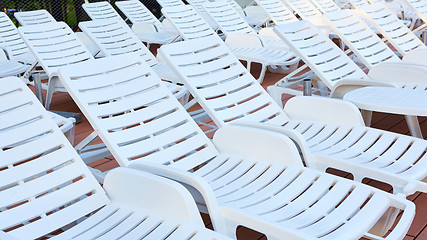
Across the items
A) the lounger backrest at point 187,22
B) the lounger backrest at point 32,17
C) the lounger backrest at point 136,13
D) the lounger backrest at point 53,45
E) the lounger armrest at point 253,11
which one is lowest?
the lounger armrest at point 253,11

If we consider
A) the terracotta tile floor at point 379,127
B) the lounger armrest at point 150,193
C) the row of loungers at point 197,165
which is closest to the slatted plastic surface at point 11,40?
the terracotta tile floor at point 379,127

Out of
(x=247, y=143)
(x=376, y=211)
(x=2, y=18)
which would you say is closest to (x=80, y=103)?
(x=247, y=143)

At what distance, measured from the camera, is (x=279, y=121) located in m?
3.11

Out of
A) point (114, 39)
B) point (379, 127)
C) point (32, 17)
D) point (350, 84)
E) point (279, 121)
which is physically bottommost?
point (379, 127)

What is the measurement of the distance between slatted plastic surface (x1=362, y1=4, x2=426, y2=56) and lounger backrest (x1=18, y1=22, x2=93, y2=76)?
2.72 m

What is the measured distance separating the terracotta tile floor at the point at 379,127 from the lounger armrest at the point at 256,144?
410 millimetres

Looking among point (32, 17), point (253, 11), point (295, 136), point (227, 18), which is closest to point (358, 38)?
point (227, 18)

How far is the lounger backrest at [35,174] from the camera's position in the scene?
202cm

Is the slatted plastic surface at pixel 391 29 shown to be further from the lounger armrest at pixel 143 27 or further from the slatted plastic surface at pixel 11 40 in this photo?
the slatted plastic surface at pixel 11 40

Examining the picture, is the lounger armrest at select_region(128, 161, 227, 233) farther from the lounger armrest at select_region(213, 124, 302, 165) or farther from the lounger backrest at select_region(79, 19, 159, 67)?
the lounger backrest at select_region(79, 19, 159, 67)

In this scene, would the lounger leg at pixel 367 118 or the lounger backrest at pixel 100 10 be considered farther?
the lounger backrest at pixel 100 10

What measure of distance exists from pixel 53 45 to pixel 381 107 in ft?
9.11

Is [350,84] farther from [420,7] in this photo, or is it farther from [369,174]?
[420,7]

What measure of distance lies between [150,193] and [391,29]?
3.95 meters
